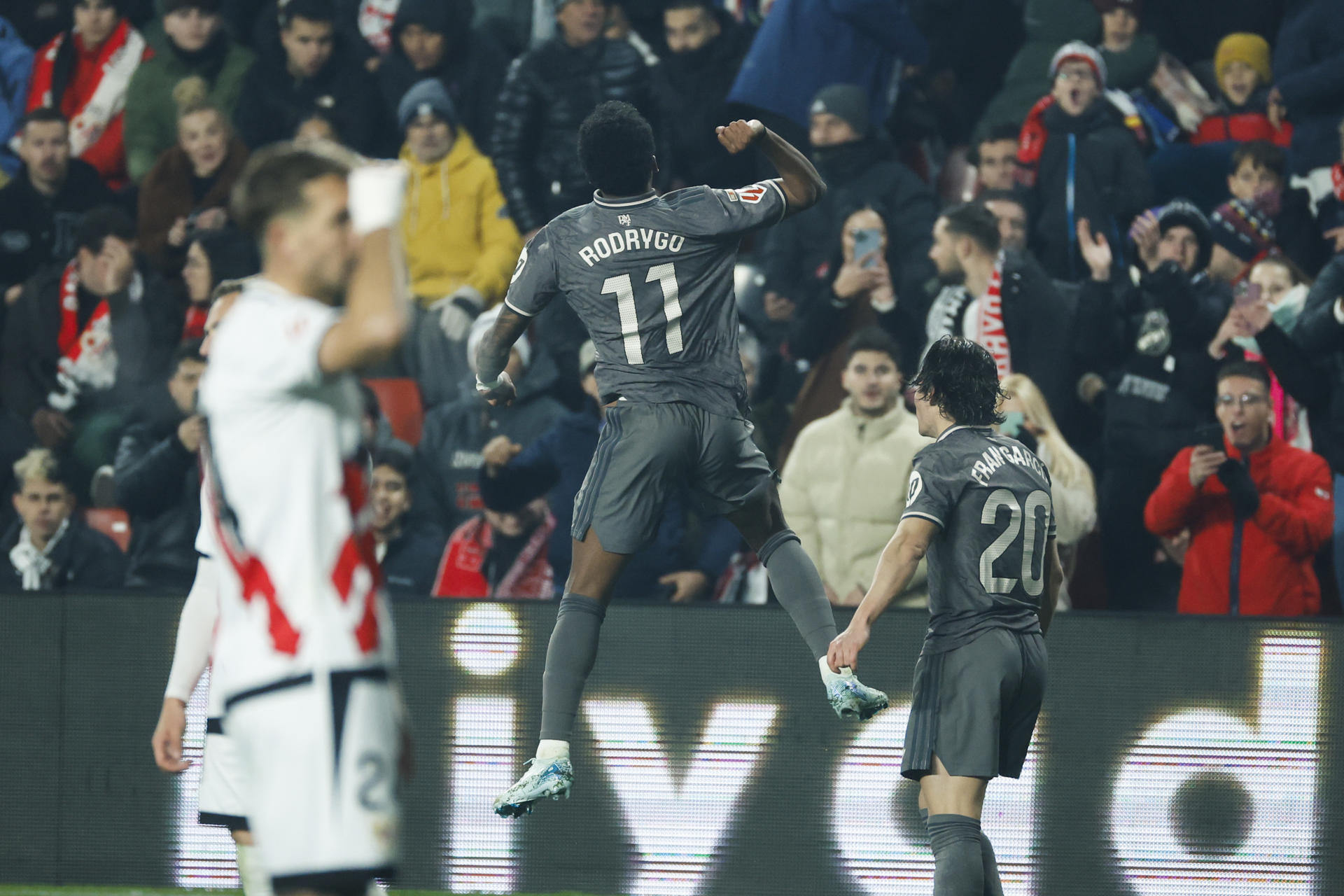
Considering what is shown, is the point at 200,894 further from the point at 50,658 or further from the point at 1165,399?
the point at 1165,399

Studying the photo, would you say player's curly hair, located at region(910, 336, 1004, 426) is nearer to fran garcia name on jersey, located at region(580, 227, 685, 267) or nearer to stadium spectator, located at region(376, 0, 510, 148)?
fran garcia name on jersey, located at region(580, 227, 685, 267)

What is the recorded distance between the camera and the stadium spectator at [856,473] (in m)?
7.07

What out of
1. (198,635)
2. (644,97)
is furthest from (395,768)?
(644,97)

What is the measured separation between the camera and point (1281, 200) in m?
7.82

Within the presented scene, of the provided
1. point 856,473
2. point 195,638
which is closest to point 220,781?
point 195,638

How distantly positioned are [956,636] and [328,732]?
2.44m

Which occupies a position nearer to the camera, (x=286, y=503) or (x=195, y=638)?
(x=286, y=503)

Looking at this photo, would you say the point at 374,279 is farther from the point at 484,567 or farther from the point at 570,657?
the point at 484,567

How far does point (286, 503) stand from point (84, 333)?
642 cm

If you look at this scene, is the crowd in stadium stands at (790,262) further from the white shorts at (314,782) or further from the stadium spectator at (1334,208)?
the white shorts at (314,782)

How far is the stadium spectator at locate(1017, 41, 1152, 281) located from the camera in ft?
26.1

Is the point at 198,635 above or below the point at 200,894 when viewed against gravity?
above

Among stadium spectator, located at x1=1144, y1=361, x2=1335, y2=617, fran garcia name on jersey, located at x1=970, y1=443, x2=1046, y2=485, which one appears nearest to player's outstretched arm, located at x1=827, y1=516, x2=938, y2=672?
fran garcia name on jersey, located at x1=970, y1=443, x2=1046, y2=485

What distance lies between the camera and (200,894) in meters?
6.36
